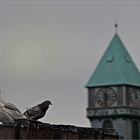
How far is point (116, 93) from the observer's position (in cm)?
13775

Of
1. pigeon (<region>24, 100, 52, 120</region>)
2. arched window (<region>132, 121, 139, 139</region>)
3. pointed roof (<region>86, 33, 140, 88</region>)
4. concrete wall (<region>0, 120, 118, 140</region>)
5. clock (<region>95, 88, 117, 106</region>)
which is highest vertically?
pointed roof (<region>86, 33, 140, 88</region>)

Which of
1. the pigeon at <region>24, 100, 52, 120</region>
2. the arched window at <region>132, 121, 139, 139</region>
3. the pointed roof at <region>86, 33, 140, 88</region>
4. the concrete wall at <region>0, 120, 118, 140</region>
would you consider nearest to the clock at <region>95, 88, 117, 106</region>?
the pointed roof at <region>86, 33, 140, 88</region>

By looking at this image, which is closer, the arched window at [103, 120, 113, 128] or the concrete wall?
the concrete wall

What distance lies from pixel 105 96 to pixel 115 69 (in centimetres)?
556

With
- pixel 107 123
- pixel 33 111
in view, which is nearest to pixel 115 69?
pixel 107 123

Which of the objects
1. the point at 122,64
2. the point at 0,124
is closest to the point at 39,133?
the point at 0,124

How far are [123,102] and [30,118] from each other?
127996 millimetres

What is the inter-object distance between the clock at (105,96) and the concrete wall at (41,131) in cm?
12777

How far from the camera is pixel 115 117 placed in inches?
5349

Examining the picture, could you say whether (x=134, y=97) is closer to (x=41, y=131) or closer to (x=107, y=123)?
(x=107, y=123)

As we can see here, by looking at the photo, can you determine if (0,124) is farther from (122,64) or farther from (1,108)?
(122,64)

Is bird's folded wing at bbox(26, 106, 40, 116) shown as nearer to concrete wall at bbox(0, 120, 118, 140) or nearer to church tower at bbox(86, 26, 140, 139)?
concrete wall at bbox(0, 120, 118, 140)

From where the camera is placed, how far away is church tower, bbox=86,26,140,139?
134m

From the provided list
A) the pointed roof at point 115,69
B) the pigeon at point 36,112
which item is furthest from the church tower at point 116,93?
the pigeon at point 36,112
